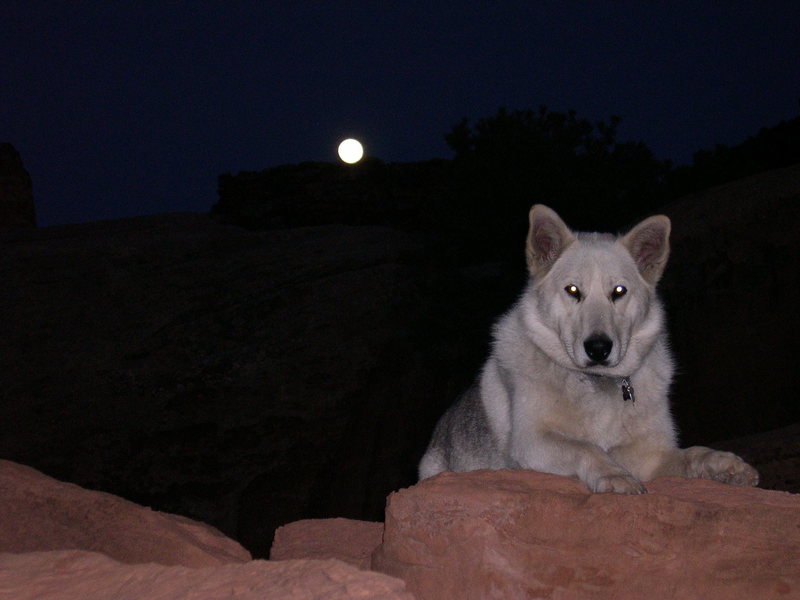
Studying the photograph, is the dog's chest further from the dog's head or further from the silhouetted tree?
the silhouetted tree

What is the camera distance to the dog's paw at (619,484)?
→ 386cm

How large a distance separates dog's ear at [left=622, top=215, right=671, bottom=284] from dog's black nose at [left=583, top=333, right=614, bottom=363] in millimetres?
994

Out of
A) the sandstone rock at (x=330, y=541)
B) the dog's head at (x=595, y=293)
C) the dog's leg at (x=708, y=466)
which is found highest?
the dog's head at (x=595, y=293)

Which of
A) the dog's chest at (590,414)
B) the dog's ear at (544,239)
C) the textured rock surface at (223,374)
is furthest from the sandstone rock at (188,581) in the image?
the textured rock surface at (223,374)

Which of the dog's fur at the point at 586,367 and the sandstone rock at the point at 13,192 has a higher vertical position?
the sandstone rock at the point at 13,192

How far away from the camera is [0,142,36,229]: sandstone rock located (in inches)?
1023

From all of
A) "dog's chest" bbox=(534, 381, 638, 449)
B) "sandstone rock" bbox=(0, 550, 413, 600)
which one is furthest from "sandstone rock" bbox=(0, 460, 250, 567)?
"dog's chest" bbox=(534, 381, 638, 449)

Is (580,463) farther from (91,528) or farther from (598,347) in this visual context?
(91,528)

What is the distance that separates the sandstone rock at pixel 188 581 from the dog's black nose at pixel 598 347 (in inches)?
103

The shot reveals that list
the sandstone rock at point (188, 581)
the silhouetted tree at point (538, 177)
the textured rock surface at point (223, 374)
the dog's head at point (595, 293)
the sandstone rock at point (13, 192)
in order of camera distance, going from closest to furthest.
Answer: the sandstone rock at point (188, 581)
the dog's head at point (595, 293)
the textured rock surface at point (223, 374)
the silhouetted tree at point (538, 177)
the sandstone rock at point (13, 192)

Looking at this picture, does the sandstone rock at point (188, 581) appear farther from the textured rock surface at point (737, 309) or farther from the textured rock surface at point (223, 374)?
the textured rock surface at point (737, 309)

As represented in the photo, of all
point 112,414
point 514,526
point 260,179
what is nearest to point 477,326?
point 112,414

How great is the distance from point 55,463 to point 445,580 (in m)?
8.88

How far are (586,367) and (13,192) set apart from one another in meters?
27.0
